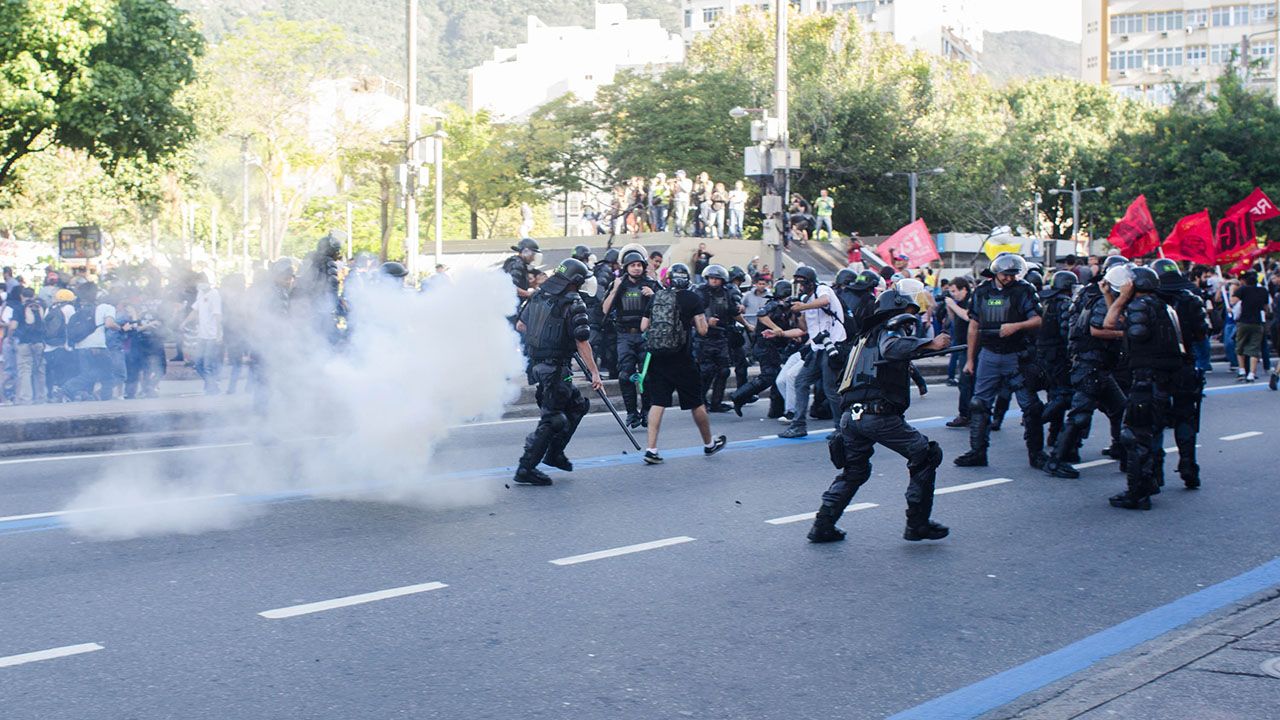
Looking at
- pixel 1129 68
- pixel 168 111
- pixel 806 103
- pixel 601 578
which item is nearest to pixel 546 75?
pixel 1129 68

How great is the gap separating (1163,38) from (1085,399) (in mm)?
95042

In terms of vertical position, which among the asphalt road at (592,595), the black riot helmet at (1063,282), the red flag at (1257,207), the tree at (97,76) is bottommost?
the asphalt road at (592,595)

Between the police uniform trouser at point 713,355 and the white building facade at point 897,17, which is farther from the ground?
the white building facade at point 897,17

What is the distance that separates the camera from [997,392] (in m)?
10.6

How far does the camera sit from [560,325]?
31.3 feet

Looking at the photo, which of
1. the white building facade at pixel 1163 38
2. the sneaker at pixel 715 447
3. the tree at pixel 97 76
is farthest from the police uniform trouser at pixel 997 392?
the white building facade at pixel 1163 38

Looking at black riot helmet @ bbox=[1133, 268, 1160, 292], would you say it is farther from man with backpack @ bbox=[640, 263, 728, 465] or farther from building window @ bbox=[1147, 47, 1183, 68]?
building window @ bbox=[1147, 47, 1183, 68]

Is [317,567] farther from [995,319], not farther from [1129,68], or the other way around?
[1129,68]

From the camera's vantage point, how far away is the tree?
18.4m

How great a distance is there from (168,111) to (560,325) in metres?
13.6

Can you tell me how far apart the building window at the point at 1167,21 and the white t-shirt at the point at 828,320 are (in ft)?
307

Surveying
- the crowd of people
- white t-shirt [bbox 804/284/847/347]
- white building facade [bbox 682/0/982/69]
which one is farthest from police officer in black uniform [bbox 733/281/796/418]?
white building facade [bbox 682/0/982/69]

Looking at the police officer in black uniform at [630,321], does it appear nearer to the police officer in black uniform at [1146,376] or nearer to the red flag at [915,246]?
the police officer in black uniform at [1146,376]

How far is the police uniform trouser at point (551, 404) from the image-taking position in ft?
31.0
